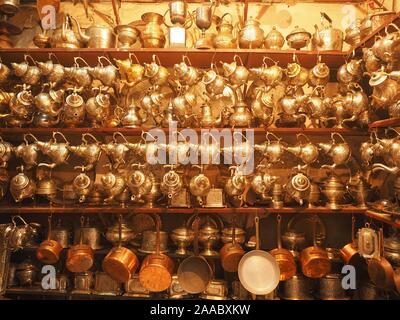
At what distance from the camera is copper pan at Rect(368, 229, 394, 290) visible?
7.28 ft

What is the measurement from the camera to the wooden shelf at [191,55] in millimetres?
2771

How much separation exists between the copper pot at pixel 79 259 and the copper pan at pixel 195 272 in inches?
31.8

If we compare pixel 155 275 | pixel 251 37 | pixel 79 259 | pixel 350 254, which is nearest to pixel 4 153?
pixel 79 259

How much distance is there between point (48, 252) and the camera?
2.76 m

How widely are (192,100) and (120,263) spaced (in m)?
1.55

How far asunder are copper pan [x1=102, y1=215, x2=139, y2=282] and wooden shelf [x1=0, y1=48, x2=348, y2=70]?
1.51 m

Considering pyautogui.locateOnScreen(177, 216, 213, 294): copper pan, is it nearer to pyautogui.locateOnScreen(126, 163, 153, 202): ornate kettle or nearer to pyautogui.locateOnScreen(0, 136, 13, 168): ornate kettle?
pyautogui.locateOnScreen(126, 163, 153, 202): ornate kettle

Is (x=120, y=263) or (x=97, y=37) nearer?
(x=120, y=263)

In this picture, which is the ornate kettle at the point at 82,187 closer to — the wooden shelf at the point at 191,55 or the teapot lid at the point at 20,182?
the teapot lid at the point at 20,182

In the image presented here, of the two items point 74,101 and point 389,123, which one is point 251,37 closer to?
point 389,123

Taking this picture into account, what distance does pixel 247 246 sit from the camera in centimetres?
293

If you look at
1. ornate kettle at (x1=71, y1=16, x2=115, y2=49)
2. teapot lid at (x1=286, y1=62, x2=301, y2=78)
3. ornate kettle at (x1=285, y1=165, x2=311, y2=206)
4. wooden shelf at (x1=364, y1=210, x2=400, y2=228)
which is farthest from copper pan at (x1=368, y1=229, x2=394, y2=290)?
ornate kettle at (x1=71, y1=16, x2=115, y2=49)

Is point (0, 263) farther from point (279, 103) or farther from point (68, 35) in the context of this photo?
point (279, 103)

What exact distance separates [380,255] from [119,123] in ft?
8.04
